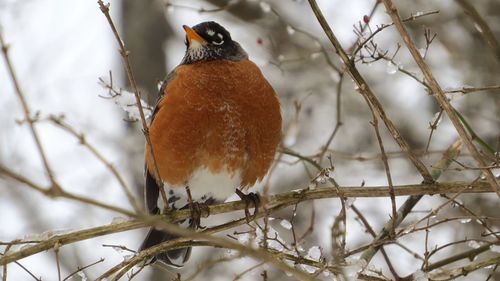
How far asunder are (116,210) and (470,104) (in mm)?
4921

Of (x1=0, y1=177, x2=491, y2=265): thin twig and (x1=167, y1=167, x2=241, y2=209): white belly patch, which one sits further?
(x1=167, y1=167, x2=241, y2=209): white belly patch

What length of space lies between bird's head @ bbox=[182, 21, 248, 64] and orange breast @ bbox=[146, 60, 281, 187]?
10.6 inches

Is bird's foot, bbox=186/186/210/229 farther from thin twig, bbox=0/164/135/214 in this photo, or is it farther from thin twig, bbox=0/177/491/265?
thin twig, bbox=0/164/135/214

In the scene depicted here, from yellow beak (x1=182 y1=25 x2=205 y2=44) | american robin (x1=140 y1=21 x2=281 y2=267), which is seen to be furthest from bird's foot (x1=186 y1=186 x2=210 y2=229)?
yellow beak (x1=182 y1=25 x2=205 y2=44)

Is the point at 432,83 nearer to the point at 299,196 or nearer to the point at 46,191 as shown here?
the point at 299,196

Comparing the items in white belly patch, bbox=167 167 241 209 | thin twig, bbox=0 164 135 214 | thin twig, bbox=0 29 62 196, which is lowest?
thin twig, bbox=0 164 135 214

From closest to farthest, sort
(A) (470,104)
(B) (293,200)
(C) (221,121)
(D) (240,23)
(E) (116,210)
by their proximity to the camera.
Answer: (E) (116,210) → (B) (293,200) → (C) (221,121) → (A) (470,104) → (D) (240,23)

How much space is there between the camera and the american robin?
3971 mm

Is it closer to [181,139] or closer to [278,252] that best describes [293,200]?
[278,252]

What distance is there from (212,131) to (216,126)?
0.12ft

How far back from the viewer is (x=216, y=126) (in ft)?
13.0

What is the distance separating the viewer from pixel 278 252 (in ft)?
9.59

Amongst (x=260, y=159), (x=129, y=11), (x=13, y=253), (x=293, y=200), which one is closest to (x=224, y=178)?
(x=260, y=159)

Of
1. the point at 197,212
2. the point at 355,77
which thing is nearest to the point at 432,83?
the point at 355,77
